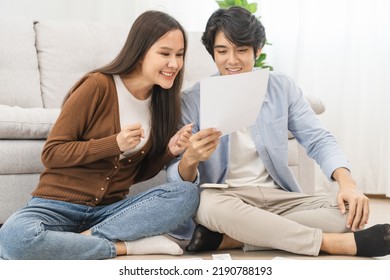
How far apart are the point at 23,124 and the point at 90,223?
1.62ft

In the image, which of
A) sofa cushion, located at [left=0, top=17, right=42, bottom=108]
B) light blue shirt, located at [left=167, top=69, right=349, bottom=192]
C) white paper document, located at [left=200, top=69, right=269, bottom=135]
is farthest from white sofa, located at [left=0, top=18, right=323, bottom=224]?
white paper document, located at [left=200, top=69, right=269, bottom=135]

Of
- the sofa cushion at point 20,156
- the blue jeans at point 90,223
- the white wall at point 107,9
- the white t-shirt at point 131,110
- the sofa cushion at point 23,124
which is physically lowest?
the blue jeans at point 90,223

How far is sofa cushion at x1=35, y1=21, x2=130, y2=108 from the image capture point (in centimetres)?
282

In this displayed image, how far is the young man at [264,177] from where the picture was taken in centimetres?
172

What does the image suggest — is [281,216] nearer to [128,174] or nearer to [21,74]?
[128,174]

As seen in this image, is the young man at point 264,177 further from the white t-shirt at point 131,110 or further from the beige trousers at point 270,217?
the white t-shirt at point 131,110

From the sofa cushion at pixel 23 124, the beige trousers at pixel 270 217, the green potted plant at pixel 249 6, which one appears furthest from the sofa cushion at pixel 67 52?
the beige trousers at pixel 270 217

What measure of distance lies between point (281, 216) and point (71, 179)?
60 cm

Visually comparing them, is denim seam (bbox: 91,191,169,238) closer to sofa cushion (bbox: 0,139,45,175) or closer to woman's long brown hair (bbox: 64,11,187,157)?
woman's long brown hair (bbox: 64,11,187,157)

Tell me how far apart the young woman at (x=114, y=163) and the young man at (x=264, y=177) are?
0.09 m

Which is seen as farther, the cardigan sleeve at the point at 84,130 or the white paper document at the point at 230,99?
the cardigan sleeve at the point at 84,130

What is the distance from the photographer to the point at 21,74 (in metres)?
2.74

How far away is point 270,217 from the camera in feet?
5.69
